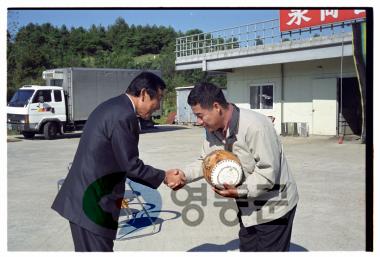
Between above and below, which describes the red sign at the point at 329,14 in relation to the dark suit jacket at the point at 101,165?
above

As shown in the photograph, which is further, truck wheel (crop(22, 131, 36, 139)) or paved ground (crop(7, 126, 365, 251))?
truck wheel (crop(22, 131, 36, 139))

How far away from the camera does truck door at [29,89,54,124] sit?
56.8 ft

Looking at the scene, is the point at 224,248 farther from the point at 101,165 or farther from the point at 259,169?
the point at 101,165

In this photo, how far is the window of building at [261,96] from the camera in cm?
1978

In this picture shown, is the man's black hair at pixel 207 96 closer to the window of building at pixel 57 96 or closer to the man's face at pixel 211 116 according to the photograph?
the man's face at pixel 211 116

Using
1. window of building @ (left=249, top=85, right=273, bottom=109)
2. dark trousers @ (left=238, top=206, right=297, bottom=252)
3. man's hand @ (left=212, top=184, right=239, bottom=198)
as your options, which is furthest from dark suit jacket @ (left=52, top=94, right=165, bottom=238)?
window of building @ (left=249, top=85, right=273, bottom=109)

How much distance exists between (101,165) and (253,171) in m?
1.08

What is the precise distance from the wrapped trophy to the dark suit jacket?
56 cm

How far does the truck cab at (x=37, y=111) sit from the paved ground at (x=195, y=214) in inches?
223

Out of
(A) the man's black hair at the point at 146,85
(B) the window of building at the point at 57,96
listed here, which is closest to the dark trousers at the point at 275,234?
(A) the man's black hair at the point at 146,85

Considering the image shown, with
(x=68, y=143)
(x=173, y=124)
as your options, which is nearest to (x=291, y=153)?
(x=68, y=143)

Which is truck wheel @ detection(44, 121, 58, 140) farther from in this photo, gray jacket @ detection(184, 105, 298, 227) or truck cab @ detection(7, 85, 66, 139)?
gray jacket @ detection(184, 105, 298, 227)

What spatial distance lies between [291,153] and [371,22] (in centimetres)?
1049

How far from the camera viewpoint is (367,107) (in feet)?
9.01
